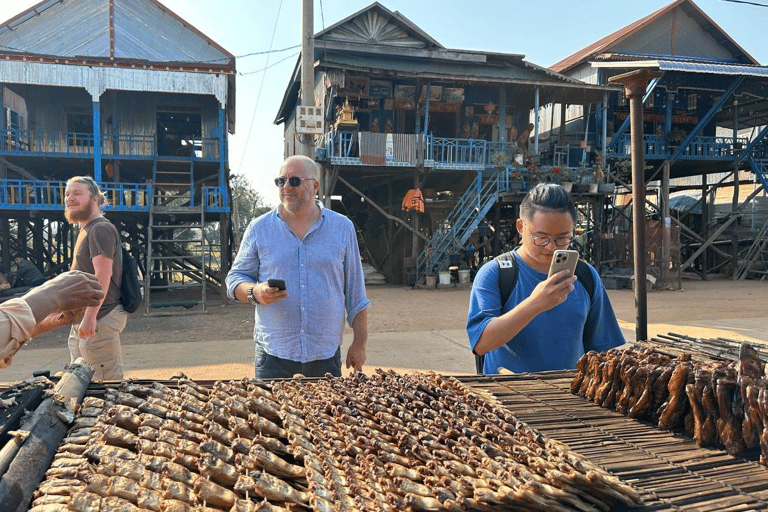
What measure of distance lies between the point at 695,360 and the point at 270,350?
218 centimetres

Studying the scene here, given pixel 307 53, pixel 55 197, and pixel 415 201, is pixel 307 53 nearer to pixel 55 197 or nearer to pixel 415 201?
pixel 415 201

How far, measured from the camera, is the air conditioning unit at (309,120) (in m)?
8.59

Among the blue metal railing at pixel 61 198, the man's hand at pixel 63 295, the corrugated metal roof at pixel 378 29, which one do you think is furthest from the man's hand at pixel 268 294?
the corrugated metal roof at pixel 378 29

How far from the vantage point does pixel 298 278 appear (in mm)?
3129

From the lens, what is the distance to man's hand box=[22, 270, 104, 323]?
6.19ft

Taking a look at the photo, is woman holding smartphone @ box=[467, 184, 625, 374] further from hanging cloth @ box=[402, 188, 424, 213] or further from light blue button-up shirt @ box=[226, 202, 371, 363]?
hanging cloth @ box=[402, 188, 424, 213]

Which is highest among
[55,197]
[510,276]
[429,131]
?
[429,131]

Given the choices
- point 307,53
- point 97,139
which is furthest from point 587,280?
point 97,139

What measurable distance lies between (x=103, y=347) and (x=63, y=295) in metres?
2.00

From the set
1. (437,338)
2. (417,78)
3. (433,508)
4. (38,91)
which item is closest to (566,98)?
(417,78)

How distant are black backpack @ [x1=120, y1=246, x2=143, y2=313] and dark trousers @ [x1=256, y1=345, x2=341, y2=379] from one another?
1365 millimetres

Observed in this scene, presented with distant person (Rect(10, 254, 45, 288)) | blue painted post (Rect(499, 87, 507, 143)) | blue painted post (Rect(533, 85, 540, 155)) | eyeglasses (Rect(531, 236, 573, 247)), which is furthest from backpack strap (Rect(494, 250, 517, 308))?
blue painted post (Rect(499, 87, 507, 143))

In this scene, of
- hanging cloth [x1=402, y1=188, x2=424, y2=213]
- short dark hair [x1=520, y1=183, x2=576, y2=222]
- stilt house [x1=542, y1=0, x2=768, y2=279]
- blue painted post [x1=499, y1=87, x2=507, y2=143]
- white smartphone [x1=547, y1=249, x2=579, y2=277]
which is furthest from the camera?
stilt house [x1=542, y1=0, x2=768, y2=279]

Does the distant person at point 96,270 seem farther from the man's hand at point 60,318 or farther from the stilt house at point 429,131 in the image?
the stilt house at point 429,131
